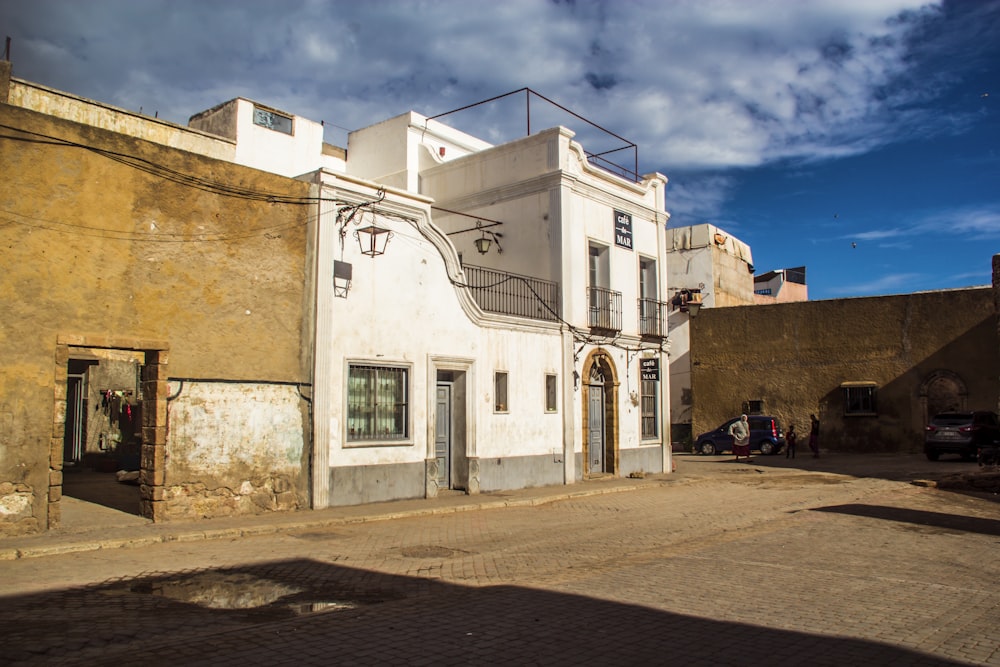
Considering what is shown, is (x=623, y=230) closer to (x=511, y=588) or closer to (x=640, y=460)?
(x=640, y=460)

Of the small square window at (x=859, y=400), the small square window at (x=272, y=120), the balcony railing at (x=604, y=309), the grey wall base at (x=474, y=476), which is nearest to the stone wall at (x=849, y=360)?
the small square window at (x=859, y=400)

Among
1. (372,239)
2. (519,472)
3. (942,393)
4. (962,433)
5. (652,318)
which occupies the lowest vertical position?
(519,472)

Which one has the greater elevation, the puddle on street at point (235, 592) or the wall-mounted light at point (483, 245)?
the wall-mounted light at point (483, 245)

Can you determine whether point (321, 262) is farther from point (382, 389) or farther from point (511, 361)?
point (511, 361)

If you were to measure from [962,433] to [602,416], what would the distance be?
13178mm

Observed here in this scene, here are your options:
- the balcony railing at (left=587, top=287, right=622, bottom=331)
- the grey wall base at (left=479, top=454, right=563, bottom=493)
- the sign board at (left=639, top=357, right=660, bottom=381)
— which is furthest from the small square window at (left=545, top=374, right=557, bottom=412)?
the sign board at (left=639, top=357, right=660, bottom=381)

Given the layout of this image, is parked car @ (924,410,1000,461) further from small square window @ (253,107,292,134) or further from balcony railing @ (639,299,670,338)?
small square window @ (253,107,292,134)

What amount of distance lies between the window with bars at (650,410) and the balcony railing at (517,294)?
4.63 m

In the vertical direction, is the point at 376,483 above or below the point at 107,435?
below

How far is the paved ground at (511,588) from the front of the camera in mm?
5641

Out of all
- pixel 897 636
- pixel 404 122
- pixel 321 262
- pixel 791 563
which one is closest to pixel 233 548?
pixel 321 262

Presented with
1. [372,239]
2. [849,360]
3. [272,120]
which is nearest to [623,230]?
[372,239]

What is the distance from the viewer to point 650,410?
22.5 metres

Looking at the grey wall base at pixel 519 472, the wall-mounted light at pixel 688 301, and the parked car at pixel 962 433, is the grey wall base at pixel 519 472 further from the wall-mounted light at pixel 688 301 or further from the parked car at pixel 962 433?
the wall-mounted light at pixel 688 301
